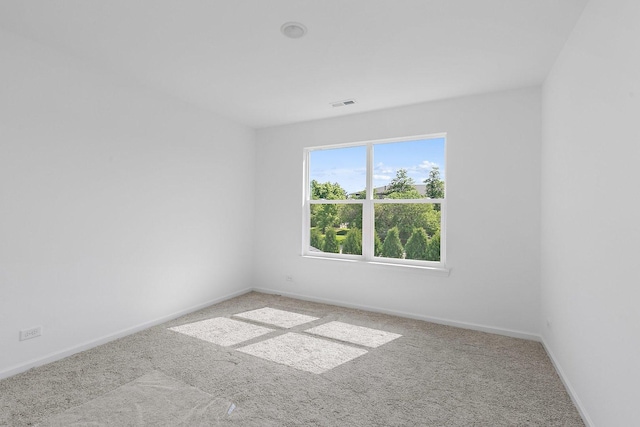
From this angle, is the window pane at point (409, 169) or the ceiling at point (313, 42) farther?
the window pane at point (409, 169)

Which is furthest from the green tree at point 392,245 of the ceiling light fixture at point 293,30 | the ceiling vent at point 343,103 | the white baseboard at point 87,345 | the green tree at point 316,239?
the ceiling light fixture at point 293,30

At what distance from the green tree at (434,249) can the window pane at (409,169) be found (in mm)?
497

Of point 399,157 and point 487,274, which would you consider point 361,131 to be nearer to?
point 399,157

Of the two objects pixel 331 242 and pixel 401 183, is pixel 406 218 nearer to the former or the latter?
pixel 401 183

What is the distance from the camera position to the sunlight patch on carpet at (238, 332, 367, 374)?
2.70 metres

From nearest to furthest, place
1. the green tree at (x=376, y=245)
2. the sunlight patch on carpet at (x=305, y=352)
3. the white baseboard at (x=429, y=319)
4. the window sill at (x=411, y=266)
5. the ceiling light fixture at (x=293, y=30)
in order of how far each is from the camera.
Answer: the ceiling light fixture at (x=293, y=30) < the sunlight patch on carpet at (x=305, y=352) < the white baseboard at (x=429, y=319) < the window sill at (x=411, y=266) < the green tree at (x=376, y=245)

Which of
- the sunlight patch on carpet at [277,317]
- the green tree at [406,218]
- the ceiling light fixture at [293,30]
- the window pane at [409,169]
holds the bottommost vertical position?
the sunlight patch on carpet at [277,317]

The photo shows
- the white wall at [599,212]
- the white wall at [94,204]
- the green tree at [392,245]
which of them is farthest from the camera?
the green tree at [392,245]

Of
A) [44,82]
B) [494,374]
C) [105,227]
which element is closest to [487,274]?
[494,374]

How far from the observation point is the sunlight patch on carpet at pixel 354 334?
317 cm

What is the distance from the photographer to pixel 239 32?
2.29 metres

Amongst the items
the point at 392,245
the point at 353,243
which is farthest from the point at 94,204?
the point at 392,245

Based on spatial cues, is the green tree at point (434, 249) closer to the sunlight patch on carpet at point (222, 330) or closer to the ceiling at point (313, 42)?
the ceiling at point (313, 42)

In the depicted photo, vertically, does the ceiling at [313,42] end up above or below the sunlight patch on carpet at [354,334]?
above
